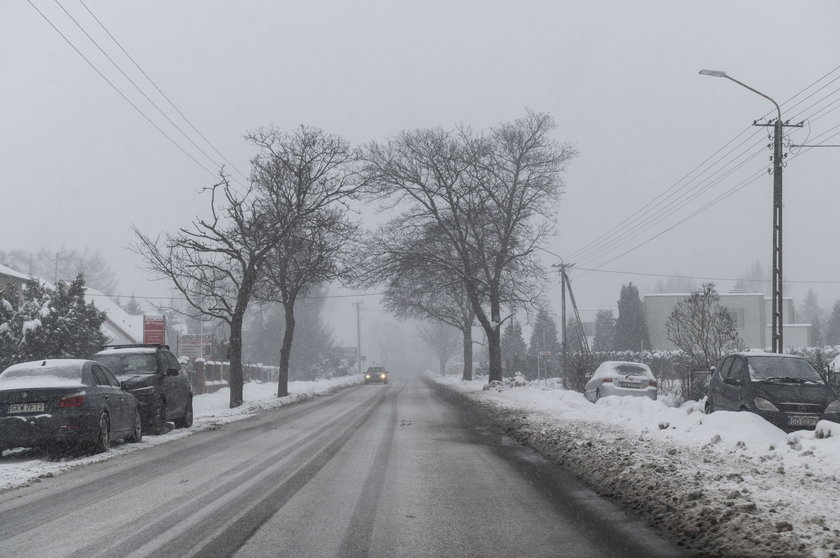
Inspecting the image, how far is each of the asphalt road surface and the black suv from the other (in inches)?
133

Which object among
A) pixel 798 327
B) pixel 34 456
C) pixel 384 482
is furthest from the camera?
pixel 798 327

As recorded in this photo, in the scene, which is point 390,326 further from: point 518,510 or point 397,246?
point 518,510

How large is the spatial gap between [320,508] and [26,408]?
253 inches

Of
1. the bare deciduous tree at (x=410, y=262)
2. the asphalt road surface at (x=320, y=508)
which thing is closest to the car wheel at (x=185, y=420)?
the asphalt road surface at (x=320, y=508)

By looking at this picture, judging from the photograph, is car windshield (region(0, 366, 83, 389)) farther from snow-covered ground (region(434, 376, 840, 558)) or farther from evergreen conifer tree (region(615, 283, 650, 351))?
evergreen conifer tree (region(615, 283, 650, 351))

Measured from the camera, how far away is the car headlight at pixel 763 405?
14172mm

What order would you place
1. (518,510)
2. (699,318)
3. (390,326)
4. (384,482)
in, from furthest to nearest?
(390,326), (699,318), (384,482), (518,510)

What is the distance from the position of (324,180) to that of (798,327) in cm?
6395

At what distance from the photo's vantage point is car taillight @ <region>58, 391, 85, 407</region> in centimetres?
1194

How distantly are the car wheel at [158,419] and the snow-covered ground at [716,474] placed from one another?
7203mm

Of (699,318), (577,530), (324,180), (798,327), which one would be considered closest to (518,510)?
(577,530)

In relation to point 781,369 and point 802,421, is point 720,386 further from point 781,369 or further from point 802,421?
point 802,421

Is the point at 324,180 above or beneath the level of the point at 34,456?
above

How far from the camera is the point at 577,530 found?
6.68 metres
